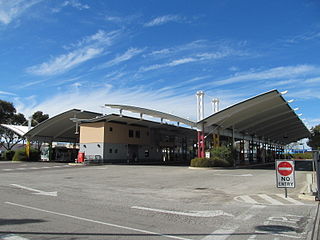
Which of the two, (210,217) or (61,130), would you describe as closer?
(210,217)

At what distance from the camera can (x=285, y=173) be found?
36.1 feet

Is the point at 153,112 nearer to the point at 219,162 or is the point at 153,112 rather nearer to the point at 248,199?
the point at 219,162

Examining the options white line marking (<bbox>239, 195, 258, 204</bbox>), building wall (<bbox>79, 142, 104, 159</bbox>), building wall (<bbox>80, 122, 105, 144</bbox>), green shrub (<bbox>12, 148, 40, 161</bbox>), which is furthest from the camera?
green shrub (<bbox>12, 148, 40, 161</bbox>)

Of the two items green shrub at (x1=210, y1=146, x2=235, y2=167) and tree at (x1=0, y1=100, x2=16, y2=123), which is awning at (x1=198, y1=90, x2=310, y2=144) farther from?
tree at (x1=0, y1=100, x2=16, y2=123)

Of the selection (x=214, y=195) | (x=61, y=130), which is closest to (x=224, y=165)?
(x=214, y=195)

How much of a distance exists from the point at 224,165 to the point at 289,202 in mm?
22004

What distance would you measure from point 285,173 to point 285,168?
0.61 ft

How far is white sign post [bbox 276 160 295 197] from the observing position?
10816mm

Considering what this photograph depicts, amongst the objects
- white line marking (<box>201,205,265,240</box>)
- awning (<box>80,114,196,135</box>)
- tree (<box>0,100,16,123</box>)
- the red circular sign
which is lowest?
white line marking (<box>201,205,265,240</box>)

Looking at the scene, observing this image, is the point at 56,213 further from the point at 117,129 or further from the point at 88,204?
the point at 117,129

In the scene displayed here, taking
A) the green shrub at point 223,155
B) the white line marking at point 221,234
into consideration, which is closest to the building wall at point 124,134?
the green shrub at point 223,155

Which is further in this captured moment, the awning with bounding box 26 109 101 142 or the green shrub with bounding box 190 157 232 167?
the awning with bounding box 26 109 101 142

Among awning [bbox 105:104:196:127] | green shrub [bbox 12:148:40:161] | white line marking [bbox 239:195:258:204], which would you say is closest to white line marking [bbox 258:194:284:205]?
white line marking [bbox 239:195:258:204]

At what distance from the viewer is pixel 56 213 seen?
8.01 metres
